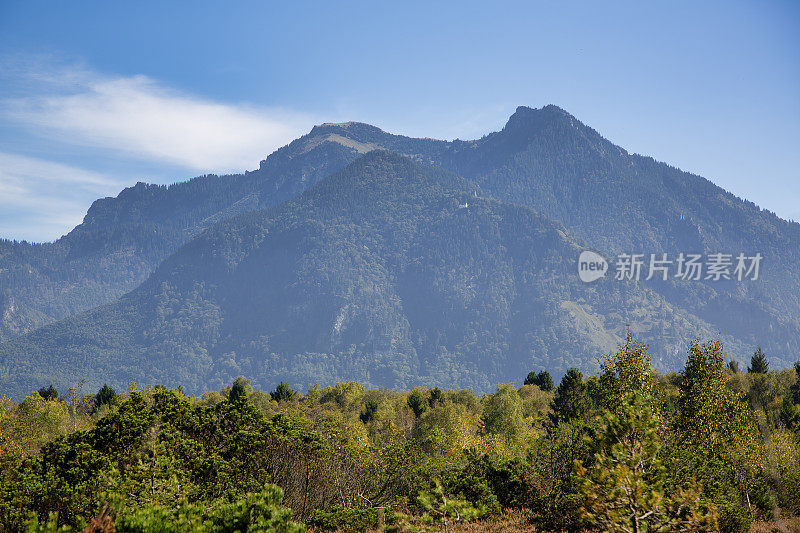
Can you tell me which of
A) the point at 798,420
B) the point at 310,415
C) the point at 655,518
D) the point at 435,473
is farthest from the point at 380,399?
the point at 655,518

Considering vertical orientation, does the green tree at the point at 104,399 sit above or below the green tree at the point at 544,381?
below

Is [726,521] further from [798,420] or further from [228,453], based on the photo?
[798,420]

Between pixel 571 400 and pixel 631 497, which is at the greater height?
pixel 631 497

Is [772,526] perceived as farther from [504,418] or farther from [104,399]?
[104,399]

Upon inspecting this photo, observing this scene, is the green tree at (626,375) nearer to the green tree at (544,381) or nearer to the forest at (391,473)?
the forest at (391,473)

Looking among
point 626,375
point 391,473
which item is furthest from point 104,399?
point 626,375

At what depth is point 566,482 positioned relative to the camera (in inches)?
1143

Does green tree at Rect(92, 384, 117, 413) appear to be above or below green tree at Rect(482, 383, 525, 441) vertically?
below

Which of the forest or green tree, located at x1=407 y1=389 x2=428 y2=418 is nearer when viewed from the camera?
the forest

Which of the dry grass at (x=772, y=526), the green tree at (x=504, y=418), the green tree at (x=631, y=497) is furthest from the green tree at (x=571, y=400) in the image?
the green tree at (x=631, y=497)

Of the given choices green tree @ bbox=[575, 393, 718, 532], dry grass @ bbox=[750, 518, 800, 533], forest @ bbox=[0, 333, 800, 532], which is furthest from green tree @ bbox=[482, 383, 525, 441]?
green tree @ bbox=[575, 393, 718, 532]

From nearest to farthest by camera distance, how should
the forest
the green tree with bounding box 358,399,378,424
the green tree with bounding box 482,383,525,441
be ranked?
the forest, the green tree with bounding box 482,383,525,441, the green tree with bounding box 358,399,378,424

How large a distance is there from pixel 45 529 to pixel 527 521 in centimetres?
2209

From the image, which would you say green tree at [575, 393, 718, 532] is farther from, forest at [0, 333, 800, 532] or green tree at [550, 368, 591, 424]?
green tree at [550, 368, 591, 424]
